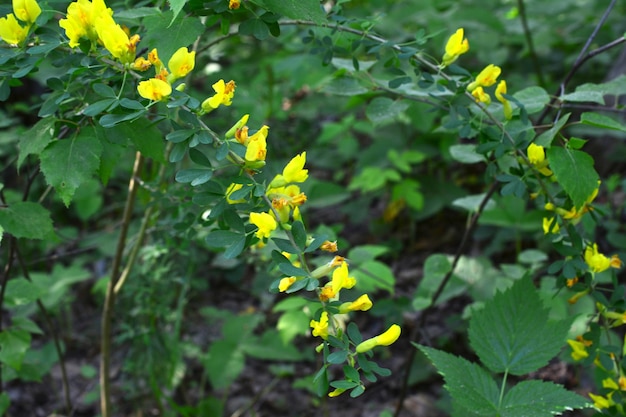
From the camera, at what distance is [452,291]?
2219 millimetres

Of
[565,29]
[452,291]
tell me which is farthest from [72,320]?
[565,29]

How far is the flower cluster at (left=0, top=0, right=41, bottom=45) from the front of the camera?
1.13 metres

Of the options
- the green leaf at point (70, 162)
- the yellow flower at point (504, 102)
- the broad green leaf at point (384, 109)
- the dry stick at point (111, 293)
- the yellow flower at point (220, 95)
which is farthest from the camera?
the dry stick at point (111, 293)

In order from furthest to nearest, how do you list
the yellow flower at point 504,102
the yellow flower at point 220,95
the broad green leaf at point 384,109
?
the broad green leaf at point 384,109 → the yellow flower at point 504,102 → the yellow flower at point 220,95

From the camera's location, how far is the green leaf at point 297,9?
115 cm

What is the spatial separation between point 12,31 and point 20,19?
0.09 feet

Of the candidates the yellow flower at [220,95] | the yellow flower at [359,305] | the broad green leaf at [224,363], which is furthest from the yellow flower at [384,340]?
the broad green leaf at [224,363]

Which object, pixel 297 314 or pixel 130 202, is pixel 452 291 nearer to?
pixel 297 314

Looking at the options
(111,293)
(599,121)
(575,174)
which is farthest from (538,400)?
(111,293)

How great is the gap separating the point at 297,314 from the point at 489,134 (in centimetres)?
114

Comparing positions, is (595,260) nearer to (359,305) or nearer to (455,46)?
(455,46)

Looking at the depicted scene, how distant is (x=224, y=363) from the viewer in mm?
2410

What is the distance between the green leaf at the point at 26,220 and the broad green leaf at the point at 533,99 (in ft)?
3.71

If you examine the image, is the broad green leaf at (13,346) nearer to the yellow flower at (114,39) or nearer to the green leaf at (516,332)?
the yellow flower at (114,39)
